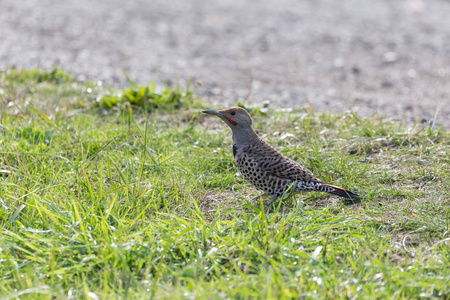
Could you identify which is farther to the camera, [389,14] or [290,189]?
[389,14]

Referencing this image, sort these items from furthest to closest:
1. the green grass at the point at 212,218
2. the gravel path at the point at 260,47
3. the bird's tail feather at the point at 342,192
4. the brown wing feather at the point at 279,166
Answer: the gravel path at the point at 260,47
the brown wing feather at the point at 279,166
the bird's tail feather at the point at 342,192
the green grass at the point at 212,218

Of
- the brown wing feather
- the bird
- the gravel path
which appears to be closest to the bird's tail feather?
the bird

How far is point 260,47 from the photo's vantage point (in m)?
11.4

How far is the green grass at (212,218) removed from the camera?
3000 millimetres

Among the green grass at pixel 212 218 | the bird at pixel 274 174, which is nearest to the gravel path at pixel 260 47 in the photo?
the green grass at pixel 212 218

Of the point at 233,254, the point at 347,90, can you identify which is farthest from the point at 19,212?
the point at 347,90

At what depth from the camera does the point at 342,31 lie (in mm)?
12875

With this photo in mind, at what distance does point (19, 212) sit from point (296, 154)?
2.65 meters


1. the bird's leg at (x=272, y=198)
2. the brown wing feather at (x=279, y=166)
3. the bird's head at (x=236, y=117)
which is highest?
the bird's head at (x=236, y=117)

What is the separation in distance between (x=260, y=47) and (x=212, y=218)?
8.08 meters

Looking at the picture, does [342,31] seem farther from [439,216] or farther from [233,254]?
[233,254]

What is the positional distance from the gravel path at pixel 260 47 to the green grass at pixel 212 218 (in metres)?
1.82

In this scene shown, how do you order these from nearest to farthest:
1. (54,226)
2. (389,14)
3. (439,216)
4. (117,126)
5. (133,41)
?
(54,226)
(439,216)
(117,126)
(133,41)
(389,14)

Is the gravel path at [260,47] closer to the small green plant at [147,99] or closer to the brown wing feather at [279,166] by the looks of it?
the small green plant at [147,99]
